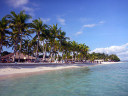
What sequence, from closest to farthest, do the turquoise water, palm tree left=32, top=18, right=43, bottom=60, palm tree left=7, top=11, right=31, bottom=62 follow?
the turquoise water < palm tree left=7, top=11, right=31, bottom=62 < palm tree left=32, top=18, right=43, bottom=60

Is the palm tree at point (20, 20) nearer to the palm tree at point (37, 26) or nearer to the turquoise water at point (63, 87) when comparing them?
the palm tree at point (37, 26)

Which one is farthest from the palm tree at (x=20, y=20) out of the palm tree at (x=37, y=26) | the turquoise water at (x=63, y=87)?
the turquoise water at (x=63, y=87)

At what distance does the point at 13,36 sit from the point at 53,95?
101 feet

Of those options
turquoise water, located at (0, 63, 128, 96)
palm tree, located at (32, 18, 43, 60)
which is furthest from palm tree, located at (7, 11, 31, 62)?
turquoise water, located at (0, 63, 128, 96)

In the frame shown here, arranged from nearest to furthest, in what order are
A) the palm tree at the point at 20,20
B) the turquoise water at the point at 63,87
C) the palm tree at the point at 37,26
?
the turquoise water at the point at 63,87 < the palm tree at the point at 20,20 < the palm tree at the point at 37,26

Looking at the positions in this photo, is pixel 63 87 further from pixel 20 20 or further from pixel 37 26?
pixel 37 26

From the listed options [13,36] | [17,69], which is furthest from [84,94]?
[13,36]

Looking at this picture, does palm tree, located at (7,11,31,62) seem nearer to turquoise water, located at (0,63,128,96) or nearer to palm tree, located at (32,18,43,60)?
palm tree, located at (32,18,43,60)

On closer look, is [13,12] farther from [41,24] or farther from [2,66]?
[2,66]

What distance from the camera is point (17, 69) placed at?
23281mm

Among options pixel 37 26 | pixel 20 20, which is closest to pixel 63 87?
pixel 20 20

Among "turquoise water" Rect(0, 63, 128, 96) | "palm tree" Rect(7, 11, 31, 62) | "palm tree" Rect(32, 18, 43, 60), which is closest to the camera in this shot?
"turquoise water" Rect(0, 63, 128, 96)

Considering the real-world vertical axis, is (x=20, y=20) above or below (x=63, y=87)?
above

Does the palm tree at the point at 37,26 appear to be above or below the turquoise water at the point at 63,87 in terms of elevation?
above
